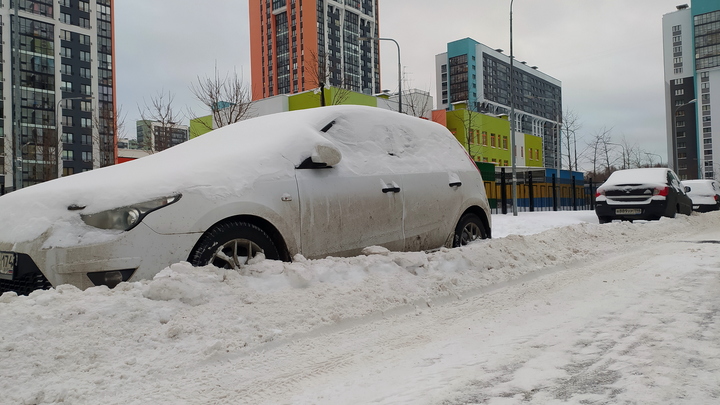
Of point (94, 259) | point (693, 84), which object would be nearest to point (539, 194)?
point (94, 259)

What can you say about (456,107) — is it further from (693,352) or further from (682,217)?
(693,352)

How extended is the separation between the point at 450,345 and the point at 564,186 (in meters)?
24.7

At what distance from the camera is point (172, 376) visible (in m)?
2.71

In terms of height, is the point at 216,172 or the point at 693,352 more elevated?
the point at 216,172

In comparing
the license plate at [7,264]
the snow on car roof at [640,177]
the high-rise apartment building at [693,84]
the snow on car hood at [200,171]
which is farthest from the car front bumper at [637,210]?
the high-rise apartment building at [693,84]

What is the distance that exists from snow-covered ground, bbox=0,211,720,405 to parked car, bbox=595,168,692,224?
313 inches

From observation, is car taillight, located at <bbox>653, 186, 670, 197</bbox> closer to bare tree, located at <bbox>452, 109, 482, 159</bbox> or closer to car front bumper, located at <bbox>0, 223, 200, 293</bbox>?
car front bumper, located at <bbox>0, 223, 200, 293</bbox>

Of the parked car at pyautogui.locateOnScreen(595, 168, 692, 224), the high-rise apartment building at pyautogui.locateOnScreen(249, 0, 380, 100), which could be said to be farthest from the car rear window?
the high-rise apartment building at pyautogui.locateOnScreen(249, 0, 380, 100)

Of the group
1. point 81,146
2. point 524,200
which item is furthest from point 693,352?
point 81,146

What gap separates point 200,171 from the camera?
3875 millimetres

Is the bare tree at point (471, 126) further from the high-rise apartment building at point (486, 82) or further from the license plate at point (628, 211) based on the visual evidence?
the high-rise apartment building at point (486, 82)

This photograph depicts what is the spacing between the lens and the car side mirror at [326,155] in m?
4.41

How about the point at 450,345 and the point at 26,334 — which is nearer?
the point at 26,334

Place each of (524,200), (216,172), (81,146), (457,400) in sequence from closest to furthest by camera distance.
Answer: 1. (457,400)
2. (216,172)
3. (524,200)
4. (81,146)
